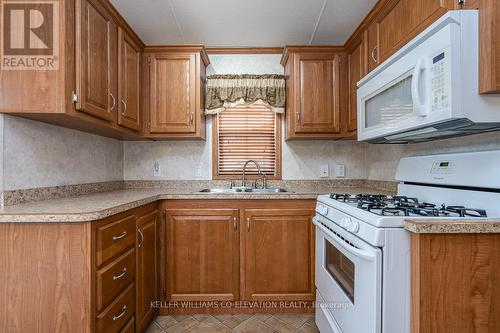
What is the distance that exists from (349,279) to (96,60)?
73.8 inches

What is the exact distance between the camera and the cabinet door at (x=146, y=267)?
1713 mm

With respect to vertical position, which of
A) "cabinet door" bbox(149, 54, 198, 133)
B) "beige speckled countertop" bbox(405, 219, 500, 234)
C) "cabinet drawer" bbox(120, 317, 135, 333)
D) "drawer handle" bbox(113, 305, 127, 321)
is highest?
"cabinet door" bbox(149, 54, 198, 133)

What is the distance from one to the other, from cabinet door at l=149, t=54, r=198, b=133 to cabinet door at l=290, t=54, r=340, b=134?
0.92 m

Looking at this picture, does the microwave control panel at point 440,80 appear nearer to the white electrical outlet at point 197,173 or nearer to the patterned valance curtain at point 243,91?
the patterned valance curtain at point 243,91

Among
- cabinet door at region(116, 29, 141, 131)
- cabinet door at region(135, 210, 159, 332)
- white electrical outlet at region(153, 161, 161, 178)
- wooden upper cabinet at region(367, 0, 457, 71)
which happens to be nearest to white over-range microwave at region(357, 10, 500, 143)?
wooden upper cabinet at region(367, 0, 457, 71)

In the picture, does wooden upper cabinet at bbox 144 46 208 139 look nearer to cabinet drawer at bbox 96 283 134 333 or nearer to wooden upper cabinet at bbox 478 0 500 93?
cabinet drawer at bbox 96 283 134 333

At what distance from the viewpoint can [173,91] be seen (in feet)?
7.66

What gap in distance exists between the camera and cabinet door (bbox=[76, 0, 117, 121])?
56.9 inches

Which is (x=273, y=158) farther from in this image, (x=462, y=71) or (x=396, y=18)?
(x=462, y=71)

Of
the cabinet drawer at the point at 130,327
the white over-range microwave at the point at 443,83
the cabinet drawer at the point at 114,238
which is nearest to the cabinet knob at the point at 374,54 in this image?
the white over-range microwave at the point at 443,83

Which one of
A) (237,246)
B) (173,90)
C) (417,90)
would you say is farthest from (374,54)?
(237,246)

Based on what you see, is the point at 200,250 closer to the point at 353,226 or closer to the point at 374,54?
the point at 353,226

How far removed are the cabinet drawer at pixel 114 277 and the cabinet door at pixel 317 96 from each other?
1.62m

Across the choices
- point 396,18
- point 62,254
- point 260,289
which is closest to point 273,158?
point 260,289
